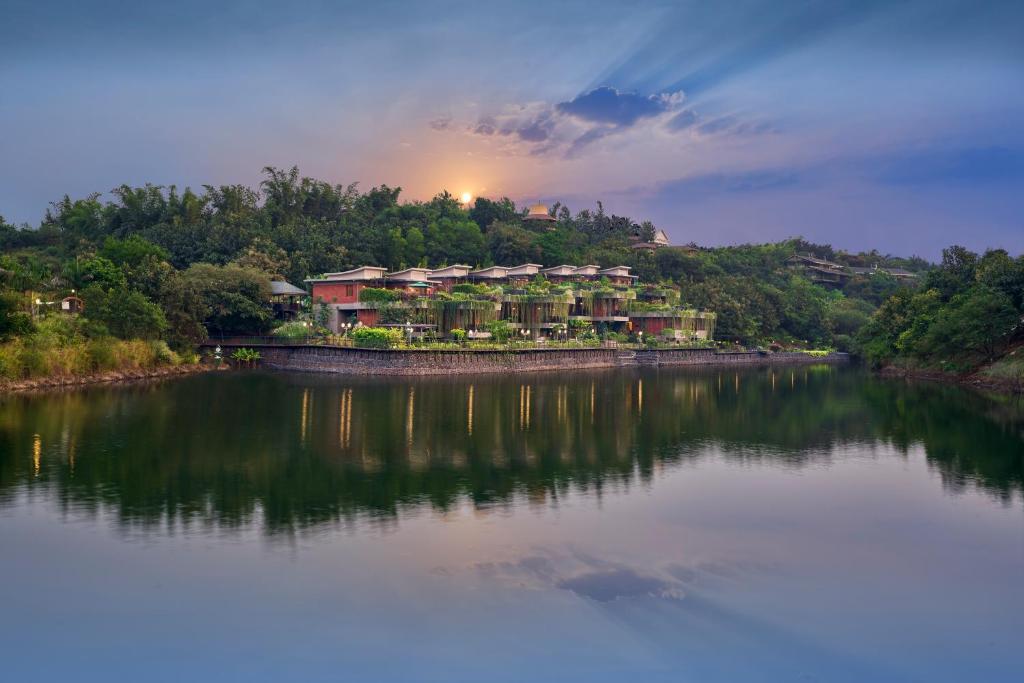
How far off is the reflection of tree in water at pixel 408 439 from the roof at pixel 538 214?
67203mm

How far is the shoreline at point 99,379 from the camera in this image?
39.9 meters

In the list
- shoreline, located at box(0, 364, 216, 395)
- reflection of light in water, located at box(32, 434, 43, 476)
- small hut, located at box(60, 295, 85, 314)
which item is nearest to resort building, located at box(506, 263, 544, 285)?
shoreline, located at box(0, 364, 216, 395)

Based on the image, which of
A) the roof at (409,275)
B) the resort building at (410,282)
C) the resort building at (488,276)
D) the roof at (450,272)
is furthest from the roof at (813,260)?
the roof at (409,275)

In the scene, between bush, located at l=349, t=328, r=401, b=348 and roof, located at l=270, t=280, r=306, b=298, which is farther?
roof, located at l=270, t=280, r=306, b=298

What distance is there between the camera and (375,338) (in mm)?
58469

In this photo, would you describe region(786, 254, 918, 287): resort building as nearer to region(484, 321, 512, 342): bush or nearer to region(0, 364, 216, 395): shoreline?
region(484, 321, 512, 342): bush

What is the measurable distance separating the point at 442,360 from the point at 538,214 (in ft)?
201

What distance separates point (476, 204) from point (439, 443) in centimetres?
9000

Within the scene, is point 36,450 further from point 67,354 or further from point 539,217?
point 539,217

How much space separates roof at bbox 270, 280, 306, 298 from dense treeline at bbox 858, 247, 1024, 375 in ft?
162

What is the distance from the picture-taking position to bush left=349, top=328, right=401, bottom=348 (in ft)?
191

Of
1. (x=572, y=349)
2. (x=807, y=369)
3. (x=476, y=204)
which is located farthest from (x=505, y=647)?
(x=476, y=204)

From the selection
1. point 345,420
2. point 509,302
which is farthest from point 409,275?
point 345,420

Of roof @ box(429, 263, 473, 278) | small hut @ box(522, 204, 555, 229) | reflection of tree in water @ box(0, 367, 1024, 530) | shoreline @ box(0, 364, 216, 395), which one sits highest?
small hut @ box(522, 204, 555, 229)
